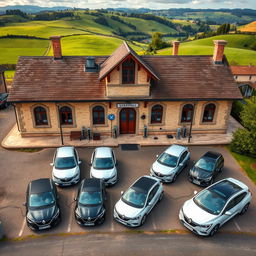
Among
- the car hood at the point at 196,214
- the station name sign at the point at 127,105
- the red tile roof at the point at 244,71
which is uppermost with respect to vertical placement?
the station name sign at the point at 127,105

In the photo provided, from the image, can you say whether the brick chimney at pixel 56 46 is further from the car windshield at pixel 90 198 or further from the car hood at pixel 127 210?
the car hood at pixel 127 210

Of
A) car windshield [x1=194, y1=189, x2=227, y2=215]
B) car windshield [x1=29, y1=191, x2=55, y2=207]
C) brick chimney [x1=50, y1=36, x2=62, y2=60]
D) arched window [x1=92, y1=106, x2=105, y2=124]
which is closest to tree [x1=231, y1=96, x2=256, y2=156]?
car windshield [x1=194, y1=189, x2=227, y2=215]

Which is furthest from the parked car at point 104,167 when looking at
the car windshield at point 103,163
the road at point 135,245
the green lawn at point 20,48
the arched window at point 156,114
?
the green lawn at point 20,48

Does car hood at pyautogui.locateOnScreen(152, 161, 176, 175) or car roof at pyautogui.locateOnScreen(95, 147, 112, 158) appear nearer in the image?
car hood at pyautogui.locateOnScreen(152, 161, 176, 175)

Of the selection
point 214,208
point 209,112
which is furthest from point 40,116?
point 214,208

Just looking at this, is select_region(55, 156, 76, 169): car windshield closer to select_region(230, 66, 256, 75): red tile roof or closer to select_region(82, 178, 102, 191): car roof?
select_region(82, 178, 102, 191): car roof

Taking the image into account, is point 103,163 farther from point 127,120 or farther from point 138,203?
point 127,120
